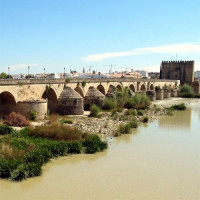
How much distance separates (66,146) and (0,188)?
10.5ft

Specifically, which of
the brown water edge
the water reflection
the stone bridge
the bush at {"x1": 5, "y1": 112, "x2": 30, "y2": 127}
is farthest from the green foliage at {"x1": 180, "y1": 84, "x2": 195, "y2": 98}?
the bush at {"x1": 5, "y1": 112, "x2": 30, "y2": 127}

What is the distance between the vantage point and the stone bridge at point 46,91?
15480 millimetres

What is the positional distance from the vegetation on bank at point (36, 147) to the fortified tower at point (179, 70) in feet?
114

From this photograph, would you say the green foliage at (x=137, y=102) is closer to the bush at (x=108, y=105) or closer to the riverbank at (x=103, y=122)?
the riverbank at (x=103, y=122)

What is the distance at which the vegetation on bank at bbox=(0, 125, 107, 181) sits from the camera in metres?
8.12

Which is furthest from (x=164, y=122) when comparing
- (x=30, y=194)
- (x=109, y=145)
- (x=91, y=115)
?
(x=30, y=194)

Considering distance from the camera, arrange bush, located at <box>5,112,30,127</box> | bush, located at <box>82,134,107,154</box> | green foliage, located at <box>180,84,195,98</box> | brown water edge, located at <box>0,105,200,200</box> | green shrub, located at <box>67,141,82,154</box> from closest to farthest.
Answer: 1. brown water edge, located at <box>0,105,200,200</box>
2. green shrub, located at <box>67,141,82,154</box>
3. bush, located at <box>82,134,107,154</box>
4. bush, located at <box>5,112,30,127</box>
5. green foliage, located at <box>180,84,195,98</box>

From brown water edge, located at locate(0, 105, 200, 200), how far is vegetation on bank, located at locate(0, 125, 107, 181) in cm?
27

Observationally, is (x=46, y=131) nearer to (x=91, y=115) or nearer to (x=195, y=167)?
(x=195, y=167)

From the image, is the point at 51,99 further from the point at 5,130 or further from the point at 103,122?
the point at 5,130

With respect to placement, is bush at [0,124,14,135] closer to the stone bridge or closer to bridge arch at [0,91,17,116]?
the stone bridge

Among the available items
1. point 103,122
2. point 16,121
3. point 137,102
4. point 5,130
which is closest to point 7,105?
point 16,121

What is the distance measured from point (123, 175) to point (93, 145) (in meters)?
2.37

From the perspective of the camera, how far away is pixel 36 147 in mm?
9703
